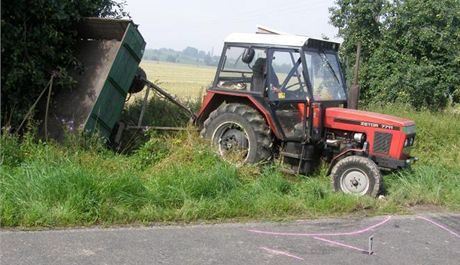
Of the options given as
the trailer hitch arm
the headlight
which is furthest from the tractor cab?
the trailer hitch arm

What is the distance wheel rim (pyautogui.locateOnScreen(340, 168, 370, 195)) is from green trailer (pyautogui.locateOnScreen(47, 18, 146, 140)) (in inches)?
136

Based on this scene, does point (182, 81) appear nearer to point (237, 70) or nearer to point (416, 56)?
point (416, 56)

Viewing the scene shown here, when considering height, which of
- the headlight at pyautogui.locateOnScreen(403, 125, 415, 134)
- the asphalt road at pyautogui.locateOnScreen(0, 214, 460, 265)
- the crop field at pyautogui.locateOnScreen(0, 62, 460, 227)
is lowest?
the asphalt road at pyautogui.locateOnScreen(0, 214, 460, 265)

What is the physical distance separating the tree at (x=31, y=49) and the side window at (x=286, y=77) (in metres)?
2.93

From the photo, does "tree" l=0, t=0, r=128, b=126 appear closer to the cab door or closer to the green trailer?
the green trailer

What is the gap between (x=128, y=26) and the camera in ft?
26.9

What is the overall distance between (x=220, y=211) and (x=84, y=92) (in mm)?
3316

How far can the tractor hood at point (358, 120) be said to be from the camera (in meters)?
7.61

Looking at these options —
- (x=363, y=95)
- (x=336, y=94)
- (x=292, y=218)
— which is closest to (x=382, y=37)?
(x=363, y=95)

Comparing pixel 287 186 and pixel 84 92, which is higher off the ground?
pixel 84 92

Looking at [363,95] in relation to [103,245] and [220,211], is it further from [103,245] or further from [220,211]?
[103,245]

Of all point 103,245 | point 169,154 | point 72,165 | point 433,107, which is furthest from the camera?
point 433,107

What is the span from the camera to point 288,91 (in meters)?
7.90

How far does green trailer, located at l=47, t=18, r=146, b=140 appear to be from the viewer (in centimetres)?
787
